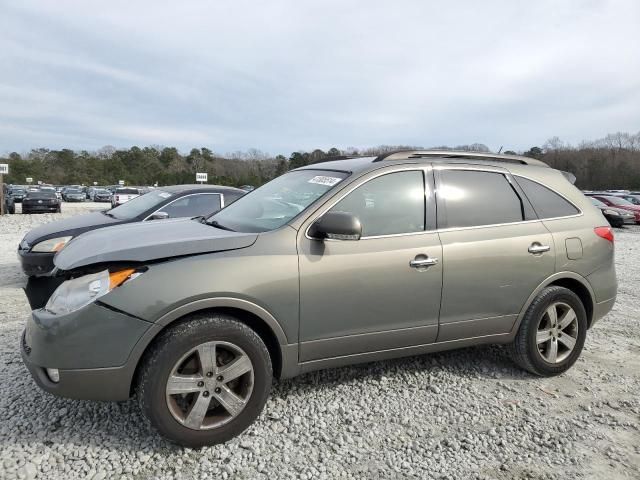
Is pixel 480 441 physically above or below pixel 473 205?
below

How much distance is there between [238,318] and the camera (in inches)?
109

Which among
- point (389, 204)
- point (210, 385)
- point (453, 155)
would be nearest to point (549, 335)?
point (453, 155)

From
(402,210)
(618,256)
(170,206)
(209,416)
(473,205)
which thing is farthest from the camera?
(618,256)

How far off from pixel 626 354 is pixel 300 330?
3.45m

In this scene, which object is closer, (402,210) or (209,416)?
A: (209,416)

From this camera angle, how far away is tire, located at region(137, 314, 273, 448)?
97.9 inches

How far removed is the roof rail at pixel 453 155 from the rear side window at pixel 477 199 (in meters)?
0.19

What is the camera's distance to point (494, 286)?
11.3ft

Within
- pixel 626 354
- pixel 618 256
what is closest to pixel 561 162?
pixel 618 256

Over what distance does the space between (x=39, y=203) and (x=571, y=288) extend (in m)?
25.9

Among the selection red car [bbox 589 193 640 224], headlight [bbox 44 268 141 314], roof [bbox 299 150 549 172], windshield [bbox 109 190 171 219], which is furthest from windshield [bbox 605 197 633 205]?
headlight [bbox 44 268 141 314]

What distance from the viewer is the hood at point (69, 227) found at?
5.71 metres

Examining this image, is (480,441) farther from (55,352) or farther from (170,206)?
(170,206)

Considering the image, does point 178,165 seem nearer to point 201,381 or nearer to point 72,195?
point 72,195
